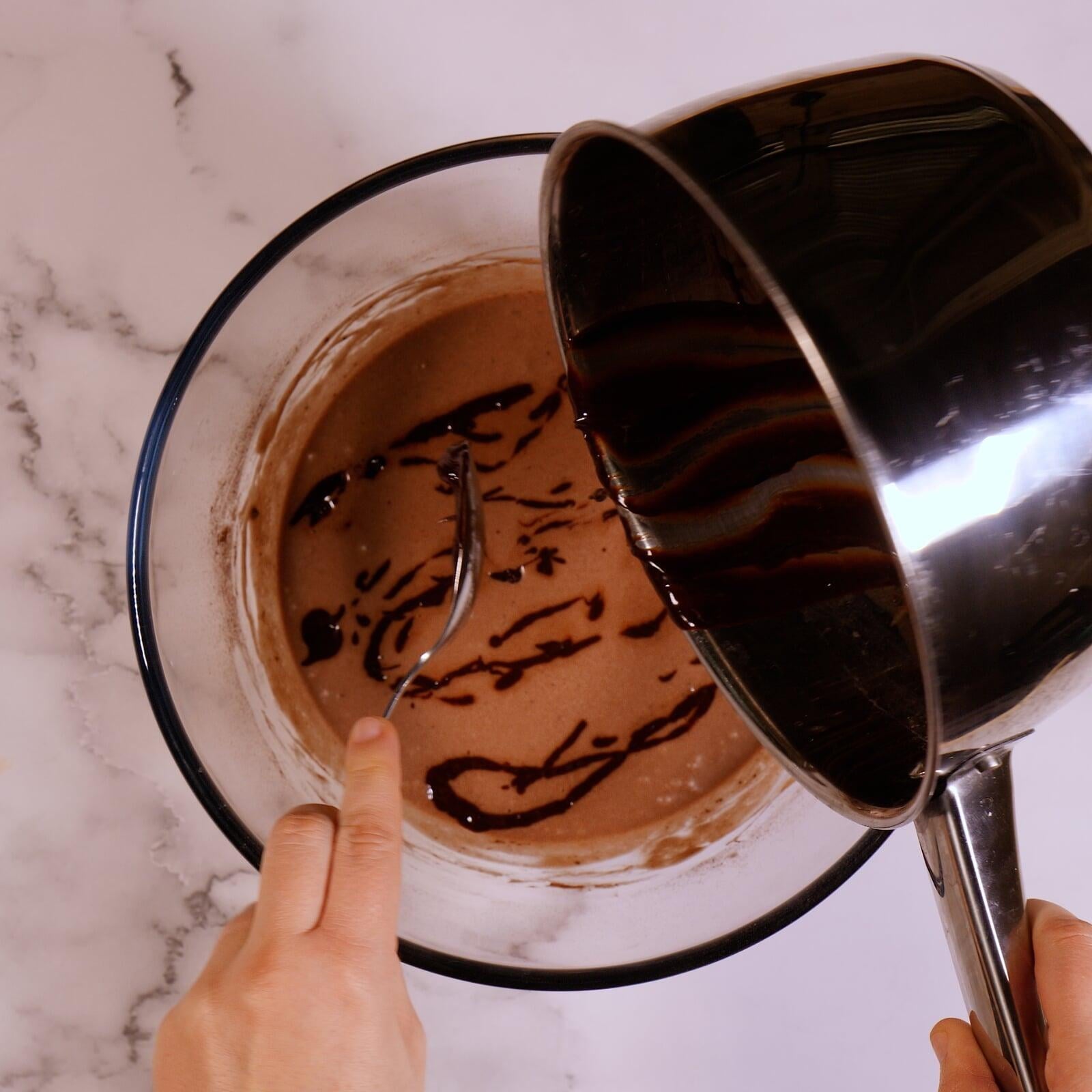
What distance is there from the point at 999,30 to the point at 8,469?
4.23 ft

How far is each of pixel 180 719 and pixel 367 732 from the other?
8.8 inches

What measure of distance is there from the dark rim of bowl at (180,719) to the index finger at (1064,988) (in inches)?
8.8

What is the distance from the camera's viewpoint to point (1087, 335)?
0.50 metres

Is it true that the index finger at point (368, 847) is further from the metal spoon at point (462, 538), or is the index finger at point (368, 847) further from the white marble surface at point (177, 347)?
the white marble surface at point (177, 347)

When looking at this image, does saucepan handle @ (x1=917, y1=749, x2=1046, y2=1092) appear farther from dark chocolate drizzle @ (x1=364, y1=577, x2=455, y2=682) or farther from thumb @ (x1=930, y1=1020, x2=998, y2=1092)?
dark chocolate drizzle @ (x1=364, y1=577, x2=455, y2=682)

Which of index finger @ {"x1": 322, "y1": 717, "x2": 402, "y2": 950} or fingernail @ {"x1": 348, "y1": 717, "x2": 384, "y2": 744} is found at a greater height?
fingernail @ {"x1": 348, "y1": 717, "x2": 384, "y2": 744}

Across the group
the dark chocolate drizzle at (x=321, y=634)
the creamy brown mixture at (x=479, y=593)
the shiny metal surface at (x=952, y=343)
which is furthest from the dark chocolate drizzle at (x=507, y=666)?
the shiny metal surface at (x=952, y=343)

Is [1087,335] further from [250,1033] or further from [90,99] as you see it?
[90,99]

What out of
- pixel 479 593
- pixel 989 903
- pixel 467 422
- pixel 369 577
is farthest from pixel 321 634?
pixel 989 903

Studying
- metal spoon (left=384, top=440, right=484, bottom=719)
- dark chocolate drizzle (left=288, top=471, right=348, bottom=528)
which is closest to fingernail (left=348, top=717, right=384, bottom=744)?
metal spoon (left=384, top=440, right=484, bottom=719)

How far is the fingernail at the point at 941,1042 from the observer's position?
2.92 feet

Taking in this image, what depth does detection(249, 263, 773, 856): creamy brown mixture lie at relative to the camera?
1105mm

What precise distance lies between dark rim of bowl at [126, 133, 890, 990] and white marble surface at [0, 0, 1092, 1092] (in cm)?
16

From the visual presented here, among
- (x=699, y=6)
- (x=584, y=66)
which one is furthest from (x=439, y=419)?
(x=699, y=6)
